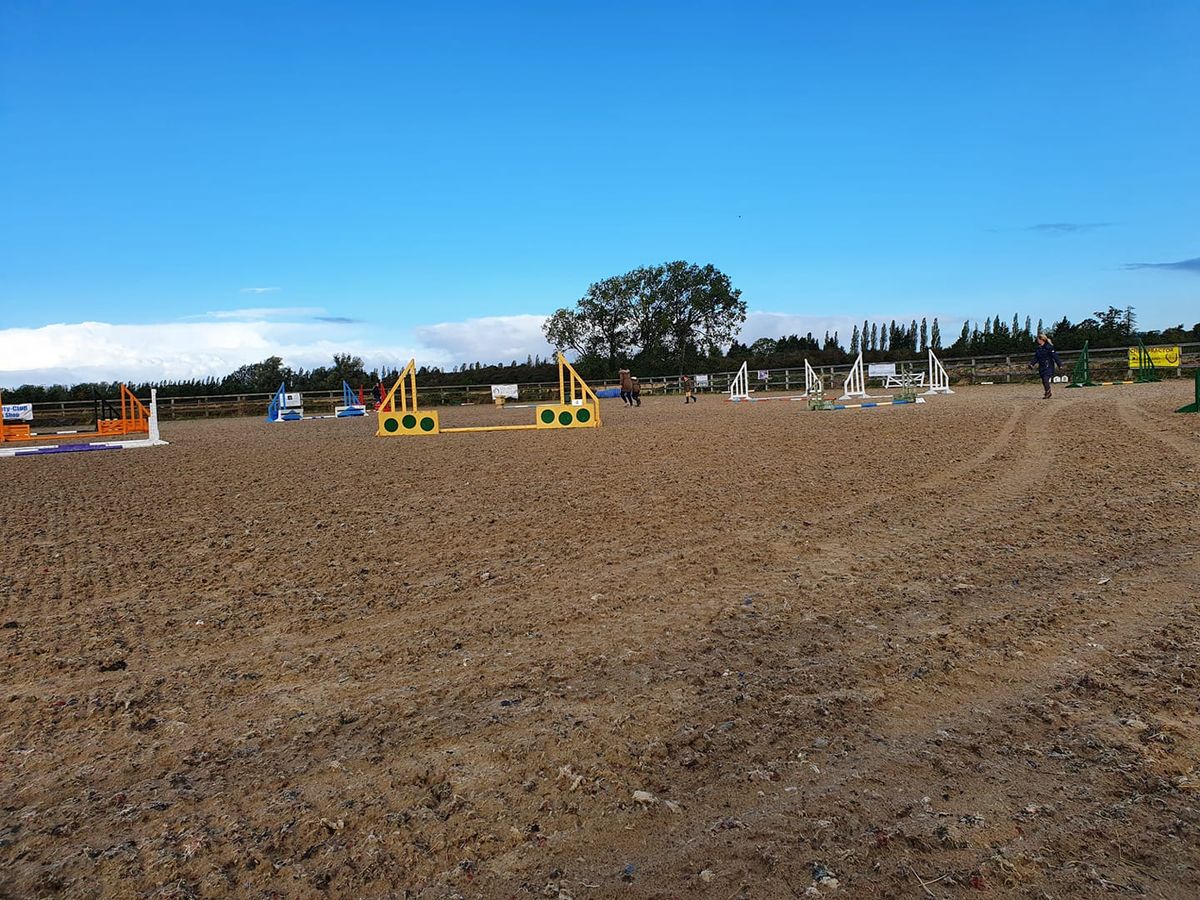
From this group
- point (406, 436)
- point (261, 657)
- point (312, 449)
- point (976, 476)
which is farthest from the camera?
point (406, 436)

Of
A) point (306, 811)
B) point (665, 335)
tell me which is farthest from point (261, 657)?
point (665, 335)

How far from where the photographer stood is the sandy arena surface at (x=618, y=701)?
7.91 ft

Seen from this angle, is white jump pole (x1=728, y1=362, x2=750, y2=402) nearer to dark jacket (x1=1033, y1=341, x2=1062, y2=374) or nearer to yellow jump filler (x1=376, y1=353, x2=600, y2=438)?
dark jacket (x1=1033, y1=341, x2=1062, y2=374)

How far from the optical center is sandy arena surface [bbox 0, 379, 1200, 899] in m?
2.41

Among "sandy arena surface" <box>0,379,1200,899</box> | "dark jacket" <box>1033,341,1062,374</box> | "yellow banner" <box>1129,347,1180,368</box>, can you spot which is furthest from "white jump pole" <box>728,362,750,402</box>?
"sandy arena surface" <box>0,379,1200,899</box>

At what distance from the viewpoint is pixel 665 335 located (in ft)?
250

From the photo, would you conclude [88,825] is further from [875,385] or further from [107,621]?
[875,385]

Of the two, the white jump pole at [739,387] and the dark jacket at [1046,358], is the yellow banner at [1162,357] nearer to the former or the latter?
the white jump pole at [739,387]

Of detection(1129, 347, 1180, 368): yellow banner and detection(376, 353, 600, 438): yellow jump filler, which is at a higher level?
detection(1129, 347, 1180, 368): yellow banner

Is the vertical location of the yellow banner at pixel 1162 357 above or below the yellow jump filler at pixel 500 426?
above

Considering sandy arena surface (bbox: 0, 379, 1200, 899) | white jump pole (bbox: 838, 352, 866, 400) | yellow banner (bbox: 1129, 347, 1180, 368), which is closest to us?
sandy arena surface (bbox: 0, 379, 1200, 899)

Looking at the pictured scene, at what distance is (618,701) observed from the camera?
3.51 metres

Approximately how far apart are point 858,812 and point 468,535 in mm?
4893

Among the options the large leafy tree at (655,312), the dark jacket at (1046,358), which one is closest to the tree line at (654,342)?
the large leafy tree at (655,312)
